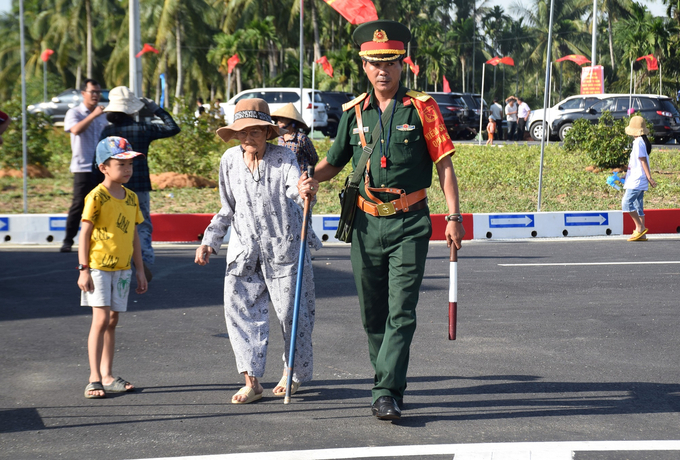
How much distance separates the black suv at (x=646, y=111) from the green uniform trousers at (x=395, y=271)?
72.3ft

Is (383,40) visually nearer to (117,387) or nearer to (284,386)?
(284,386)

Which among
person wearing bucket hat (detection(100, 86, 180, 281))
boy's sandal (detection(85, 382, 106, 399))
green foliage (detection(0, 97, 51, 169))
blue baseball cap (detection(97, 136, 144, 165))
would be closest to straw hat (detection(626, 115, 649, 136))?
person wearing bucket hat (detection(100, 86, 180, 281))

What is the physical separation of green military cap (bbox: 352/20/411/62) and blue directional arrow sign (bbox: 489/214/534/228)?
326 inches

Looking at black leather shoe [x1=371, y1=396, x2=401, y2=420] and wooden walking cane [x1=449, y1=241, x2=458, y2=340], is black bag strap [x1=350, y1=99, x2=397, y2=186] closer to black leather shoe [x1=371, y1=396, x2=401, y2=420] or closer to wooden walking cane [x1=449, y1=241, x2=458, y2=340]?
wooden walking cane [x1=449, y1=241, x2=458, y2=340]

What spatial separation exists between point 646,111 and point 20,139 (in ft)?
59.0

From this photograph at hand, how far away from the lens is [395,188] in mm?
4672

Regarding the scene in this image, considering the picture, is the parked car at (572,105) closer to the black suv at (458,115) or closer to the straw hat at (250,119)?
the black suv at (458,115)

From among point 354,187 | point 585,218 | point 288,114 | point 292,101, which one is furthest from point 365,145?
point 292,101

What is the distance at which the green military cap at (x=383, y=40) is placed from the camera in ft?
15.2

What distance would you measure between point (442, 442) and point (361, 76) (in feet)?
162

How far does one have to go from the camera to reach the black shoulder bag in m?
4.69

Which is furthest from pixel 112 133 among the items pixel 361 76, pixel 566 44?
pixel 566 44

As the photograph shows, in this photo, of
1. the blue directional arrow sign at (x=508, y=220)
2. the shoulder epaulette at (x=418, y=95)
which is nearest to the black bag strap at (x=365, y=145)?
the shoulder epaulette at (x=418, y=95)

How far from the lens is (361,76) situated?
52562mm
